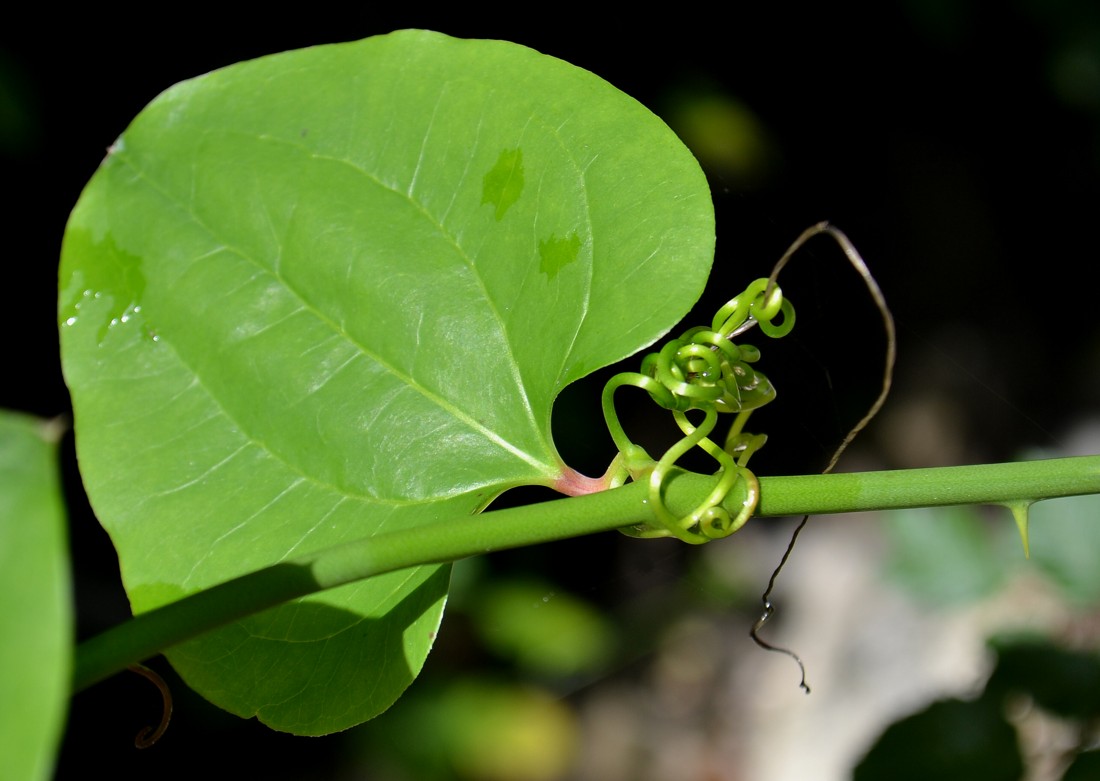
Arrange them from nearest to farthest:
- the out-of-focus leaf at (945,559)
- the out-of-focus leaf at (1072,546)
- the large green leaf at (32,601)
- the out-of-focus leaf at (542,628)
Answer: the large green leaf at (32,601)
the out-of-focus leaf at (1072,546)
the out-of-focus leaf at (945,559)
the out-of-focus leaf at (542,628)

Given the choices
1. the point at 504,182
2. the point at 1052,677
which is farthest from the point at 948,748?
the point at 504,182

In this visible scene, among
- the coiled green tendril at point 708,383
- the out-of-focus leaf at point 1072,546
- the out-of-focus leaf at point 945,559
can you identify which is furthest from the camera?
the out-of-focus leaf at point 945,559

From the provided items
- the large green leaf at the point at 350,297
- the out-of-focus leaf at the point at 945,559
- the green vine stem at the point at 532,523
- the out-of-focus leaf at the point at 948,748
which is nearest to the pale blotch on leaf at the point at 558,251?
the large green leaf at the point at 350,297

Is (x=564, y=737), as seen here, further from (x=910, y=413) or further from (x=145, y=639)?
(x=145, y=639)

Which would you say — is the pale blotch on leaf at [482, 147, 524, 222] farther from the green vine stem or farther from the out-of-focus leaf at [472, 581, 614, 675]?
the out-of-focus leaf at [472, 581, 614, 675]

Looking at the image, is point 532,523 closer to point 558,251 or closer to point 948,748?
point 558,251

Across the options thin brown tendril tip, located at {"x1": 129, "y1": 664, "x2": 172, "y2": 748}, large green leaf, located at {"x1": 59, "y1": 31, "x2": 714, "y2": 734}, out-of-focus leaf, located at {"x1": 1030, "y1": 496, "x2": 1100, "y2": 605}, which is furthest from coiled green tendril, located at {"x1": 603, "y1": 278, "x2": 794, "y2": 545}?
out-of-focus leaf, located at {"x1": 1030, "y1": 496, "x2": 1100, "y2": 605}

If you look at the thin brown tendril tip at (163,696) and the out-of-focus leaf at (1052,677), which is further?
the out-of-focus leaf at (1052,677)

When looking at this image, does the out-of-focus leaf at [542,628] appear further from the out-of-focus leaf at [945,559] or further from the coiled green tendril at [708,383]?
the coiled green tendril at [708,383]
